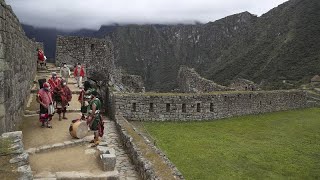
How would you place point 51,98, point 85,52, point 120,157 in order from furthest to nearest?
point 85,52, point 51,98, point 120,157

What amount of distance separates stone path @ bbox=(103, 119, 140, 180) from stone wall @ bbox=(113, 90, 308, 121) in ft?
10.4

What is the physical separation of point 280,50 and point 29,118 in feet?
285

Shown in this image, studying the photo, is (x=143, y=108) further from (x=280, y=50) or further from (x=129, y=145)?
(x=280, y=50)

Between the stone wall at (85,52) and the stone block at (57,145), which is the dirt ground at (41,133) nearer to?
the stone block at (57,145)

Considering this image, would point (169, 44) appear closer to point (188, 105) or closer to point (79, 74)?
point (79, 74)

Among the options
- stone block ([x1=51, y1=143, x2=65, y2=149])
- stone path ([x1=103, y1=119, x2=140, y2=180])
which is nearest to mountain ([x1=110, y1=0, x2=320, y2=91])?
stone path ([x1=103, y1=119, x2=140, y2=180])

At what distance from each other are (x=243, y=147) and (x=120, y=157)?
5.58m

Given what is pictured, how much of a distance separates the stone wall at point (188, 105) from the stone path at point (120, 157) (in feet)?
10.4

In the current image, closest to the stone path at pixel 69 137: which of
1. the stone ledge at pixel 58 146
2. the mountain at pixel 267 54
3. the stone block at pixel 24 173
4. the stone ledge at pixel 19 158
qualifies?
the stone ledge at pixel 58 146

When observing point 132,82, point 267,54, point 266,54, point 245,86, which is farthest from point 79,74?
point 266,54

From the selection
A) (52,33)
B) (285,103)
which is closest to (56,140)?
(285,103)

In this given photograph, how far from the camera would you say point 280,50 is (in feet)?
303

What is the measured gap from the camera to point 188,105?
704 inches

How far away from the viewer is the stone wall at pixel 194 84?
24.5 meters
